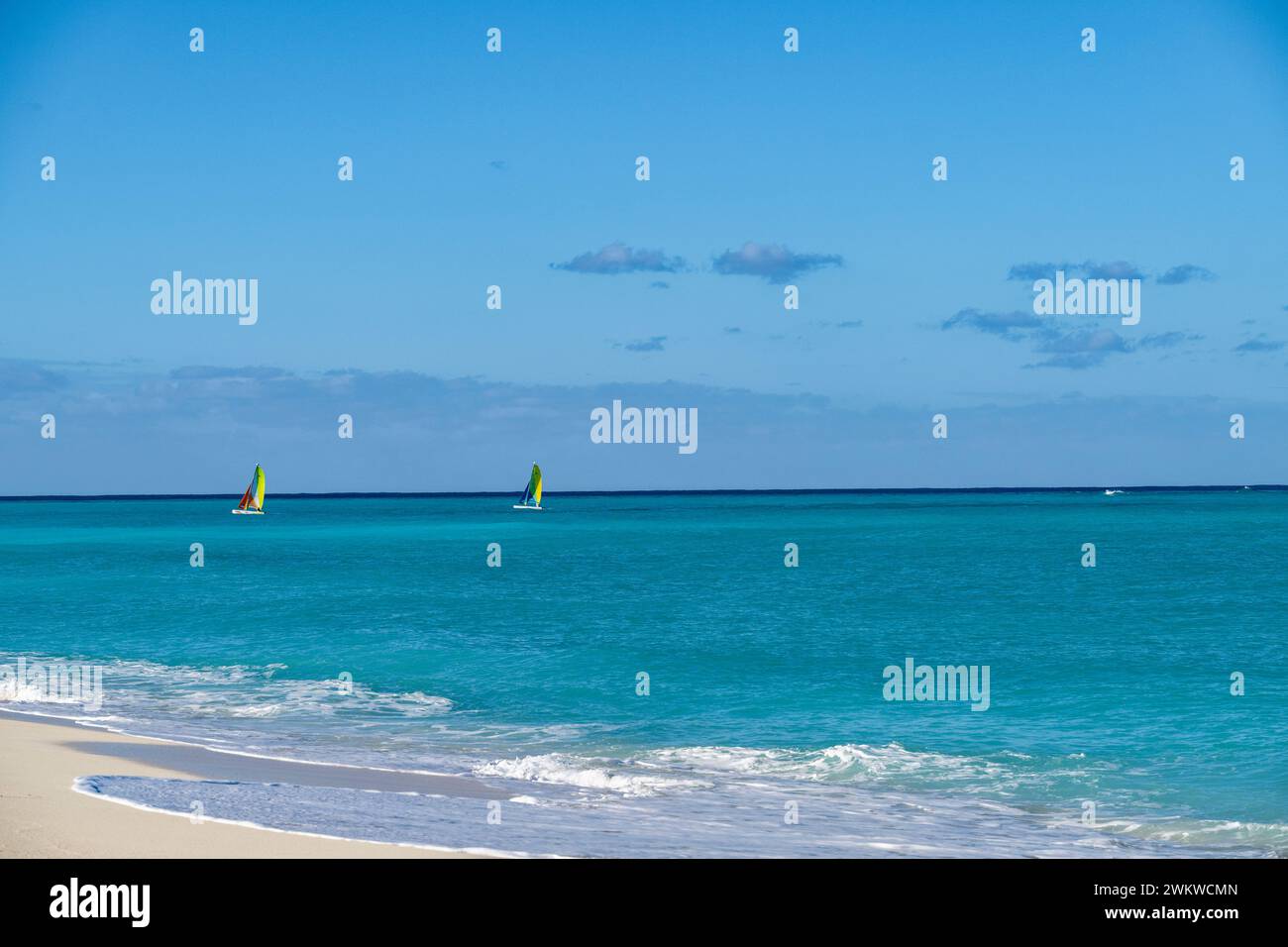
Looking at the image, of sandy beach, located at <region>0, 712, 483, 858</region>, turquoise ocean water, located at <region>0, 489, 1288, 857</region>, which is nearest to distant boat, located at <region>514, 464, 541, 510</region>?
turquoise ocean water, located at <region>0, 489, 1288, 857</region>

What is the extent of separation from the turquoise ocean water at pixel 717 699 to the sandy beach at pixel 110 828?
0.61 metres

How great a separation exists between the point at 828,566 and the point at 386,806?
53806 millimetres

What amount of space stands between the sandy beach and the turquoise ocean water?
605mm

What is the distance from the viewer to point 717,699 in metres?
25.1

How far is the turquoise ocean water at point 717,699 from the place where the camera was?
554 inches

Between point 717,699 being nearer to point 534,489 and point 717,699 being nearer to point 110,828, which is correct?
point 110,828

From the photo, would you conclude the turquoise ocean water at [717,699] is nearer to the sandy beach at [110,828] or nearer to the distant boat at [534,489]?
the sandy beach at [110,828]

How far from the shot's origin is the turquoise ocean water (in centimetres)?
1406

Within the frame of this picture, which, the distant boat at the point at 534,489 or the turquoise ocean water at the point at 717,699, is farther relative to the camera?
the distant boat at the point at 534,489

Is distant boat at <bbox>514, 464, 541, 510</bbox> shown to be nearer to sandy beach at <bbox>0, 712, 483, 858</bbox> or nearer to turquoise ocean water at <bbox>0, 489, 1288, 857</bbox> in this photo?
turquoise ocean water at <bbox>0, 489, 1288, 857</bbox>

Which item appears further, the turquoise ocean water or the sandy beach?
the turquoise ocean water

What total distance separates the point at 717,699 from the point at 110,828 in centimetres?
1547

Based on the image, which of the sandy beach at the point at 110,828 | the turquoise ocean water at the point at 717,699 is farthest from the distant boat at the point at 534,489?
the sandy beach at the point at 110,828

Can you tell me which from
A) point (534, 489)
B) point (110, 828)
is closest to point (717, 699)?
point (110, 828)
